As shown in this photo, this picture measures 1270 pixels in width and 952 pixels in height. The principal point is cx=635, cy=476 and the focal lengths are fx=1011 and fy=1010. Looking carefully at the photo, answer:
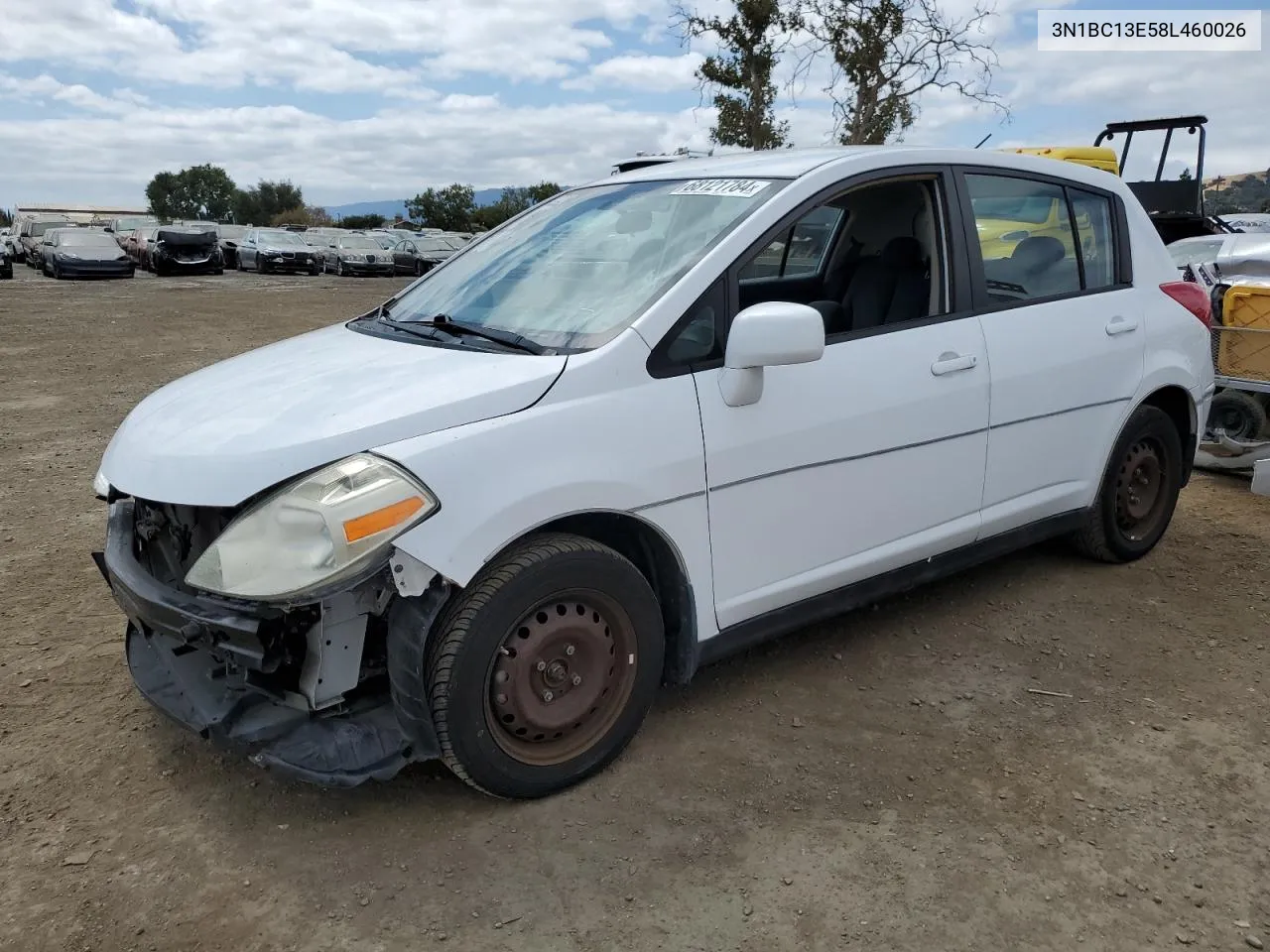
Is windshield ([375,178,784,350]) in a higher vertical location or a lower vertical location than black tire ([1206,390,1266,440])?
higher

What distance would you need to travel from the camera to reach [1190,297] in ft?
14.6

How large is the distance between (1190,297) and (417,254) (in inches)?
1090

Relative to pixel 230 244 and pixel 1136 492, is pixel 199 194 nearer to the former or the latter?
pixel 230 244

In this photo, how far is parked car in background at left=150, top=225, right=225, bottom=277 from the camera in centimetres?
2806

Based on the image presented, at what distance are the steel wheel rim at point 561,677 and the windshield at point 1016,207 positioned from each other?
6.89ft

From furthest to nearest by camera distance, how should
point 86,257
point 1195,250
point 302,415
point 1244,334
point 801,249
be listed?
point 86,257, point 1195,250, point 1244,334, point 801,249, point 302,415

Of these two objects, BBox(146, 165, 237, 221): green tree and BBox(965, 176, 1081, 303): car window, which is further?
BBox(146, 165, 237, 221): green tree

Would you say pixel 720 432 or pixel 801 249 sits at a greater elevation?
pixel 801 249

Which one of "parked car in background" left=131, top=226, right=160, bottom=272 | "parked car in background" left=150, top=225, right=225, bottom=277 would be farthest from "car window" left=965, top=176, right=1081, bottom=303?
"parked car in background" left=131, top=226, right=160, bottom=272

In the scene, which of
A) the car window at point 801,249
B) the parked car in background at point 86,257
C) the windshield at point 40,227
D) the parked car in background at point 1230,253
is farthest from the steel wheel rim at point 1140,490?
the windshield at point 40,227

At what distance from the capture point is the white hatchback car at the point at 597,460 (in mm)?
2490

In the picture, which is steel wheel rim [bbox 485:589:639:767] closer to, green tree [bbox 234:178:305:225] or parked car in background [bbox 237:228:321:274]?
Result: parked car in background [bbox 237:228:321:274]

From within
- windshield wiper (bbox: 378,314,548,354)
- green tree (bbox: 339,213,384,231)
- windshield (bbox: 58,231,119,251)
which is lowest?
windshield wiper (bbox: 378,314,548,354)

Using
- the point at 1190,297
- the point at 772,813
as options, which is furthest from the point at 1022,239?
the point at 772,813
